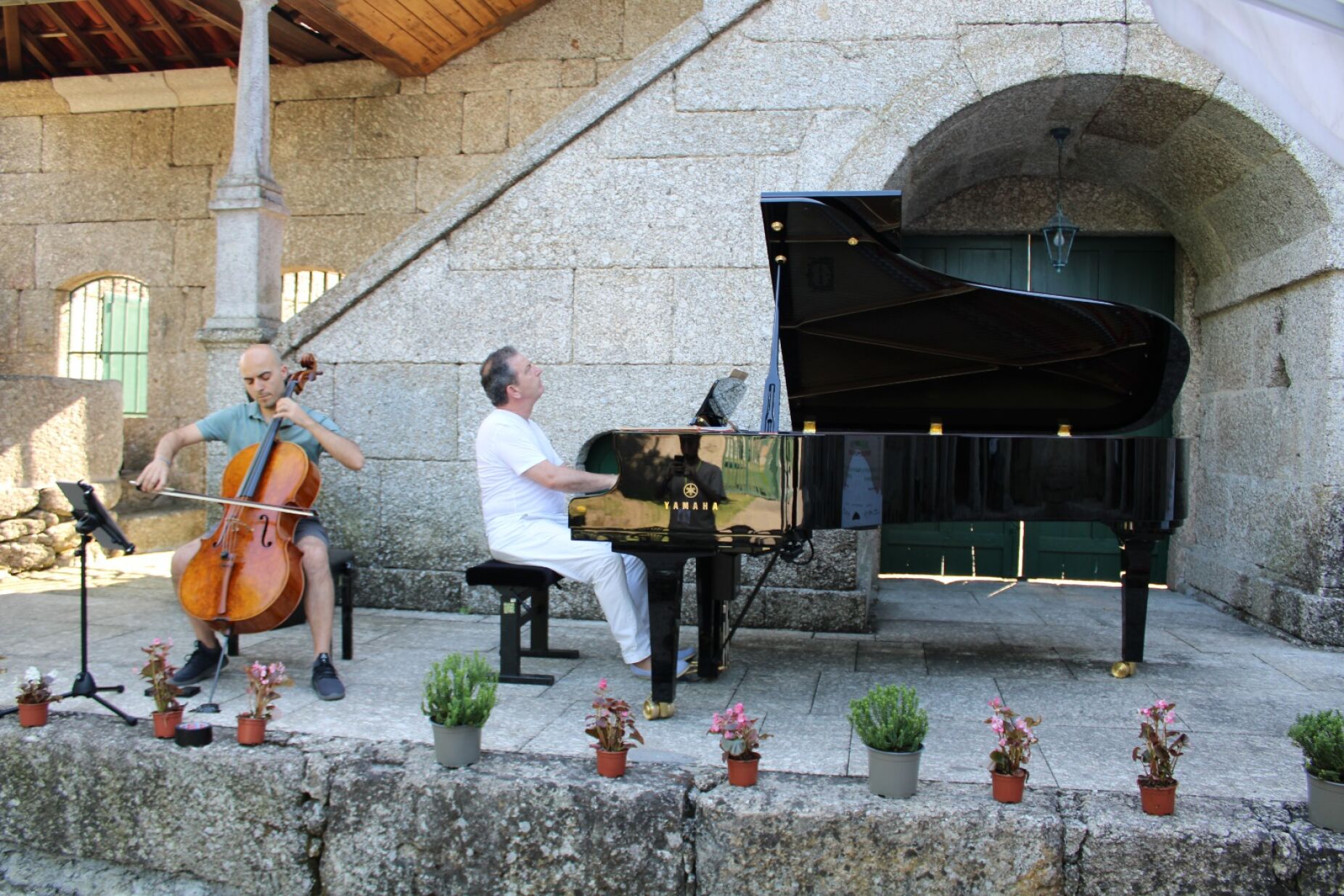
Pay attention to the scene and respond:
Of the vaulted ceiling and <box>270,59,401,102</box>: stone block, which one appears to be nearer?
the vaulted ceiling

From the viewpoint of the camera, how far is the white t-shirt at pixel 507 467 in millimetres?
4426

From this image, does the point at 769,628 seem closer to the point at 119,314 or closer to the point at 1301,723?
the point at 1301,723

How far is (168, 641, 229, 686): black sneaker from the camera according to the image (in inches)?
167

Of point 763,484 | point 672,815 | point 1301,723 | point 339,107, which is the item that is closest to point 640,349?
point 763,484

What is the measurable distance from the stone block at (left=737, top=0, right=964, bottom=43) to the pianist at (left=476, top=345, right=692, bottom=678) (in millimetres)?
2318

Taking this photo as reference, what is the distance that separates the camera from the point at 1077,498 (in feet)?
14.0

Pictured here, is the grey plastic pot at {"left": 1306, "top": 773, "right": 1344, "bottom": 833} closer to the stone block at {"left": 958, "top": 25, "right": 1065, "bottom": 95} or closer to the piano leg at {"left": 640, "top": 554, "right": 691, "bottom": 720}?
the piano leg at {"left": 640, "top": 554, "right": 691, "bottom": 720}

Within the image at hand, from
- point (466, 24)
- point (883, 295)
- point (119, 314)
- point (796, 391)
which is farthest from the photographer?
point (119, 314)

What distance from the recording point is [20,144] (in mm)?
8992

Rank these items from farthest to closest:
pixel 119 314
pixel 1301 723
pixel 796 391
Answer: pixel 119 314 < pixel 796 391 < pixel 1301 723

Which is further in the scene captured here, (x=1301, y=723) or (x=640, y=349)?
(x=640, y=349)

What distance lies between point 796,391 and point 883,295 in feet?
1.91

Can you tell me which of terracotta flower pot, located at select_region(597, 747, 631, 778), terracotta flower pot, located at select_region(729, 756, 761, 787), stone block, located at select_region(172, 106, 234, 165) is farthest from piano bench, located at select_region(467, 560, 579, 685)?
stone block, located at select_region(172, 106, 234, 165)

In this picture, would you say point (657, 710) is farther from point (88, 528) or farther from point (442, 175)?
point (442, 175)
